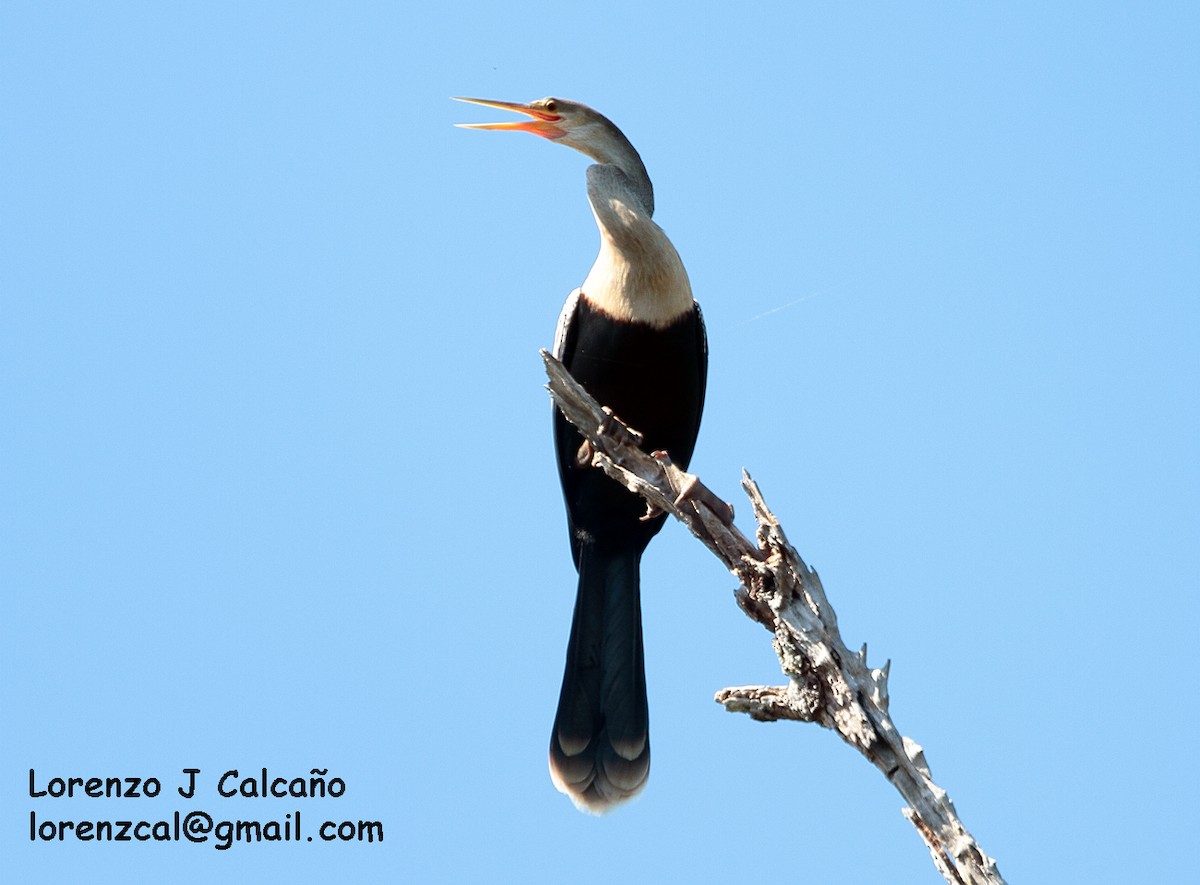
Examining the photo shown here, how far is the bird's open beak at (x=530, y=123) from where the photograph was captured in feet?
14.7

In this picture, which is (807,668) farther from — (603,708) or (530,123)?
(530,123)

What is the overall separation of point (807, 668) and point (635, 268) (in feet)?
4.91

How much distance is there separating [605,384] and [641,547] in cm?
67

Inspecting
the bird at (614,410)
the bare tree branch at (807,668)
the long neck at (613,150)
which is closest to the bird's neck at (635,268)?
the bird at (614,410)

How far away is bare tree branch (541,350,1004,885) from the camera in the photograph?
2.71 meters

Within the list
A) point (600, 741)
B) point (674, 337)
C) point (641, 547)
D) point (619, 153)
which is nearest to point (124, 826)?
point (600, 741)

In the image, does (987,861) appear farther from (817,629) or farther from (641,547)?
(641,547)

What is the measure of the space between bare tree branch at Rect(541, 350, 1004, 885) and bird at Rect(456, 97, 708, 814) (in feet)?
1.73

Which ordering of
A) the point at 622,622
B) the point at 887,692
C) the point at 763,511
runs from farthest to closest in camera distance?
the point at 622,622 < the point at 763,511 < the point at 887,692

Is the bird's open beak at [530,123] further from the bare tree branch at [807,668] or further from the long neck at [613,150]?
the bare tree branch at [807,668]

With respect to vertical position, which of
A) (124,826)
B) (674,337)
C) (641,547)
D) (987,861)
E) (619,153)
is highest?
(619,153)

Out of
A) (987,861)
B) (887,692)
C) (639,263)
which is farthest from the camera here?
(639,263)

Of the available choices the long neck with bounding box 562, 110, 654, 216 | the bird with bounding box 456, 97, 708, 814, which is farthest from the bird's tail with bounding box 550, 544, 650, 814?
the long neck with bounding box 562, 110, 654, 216

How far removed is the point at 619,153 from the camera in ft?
14.3
